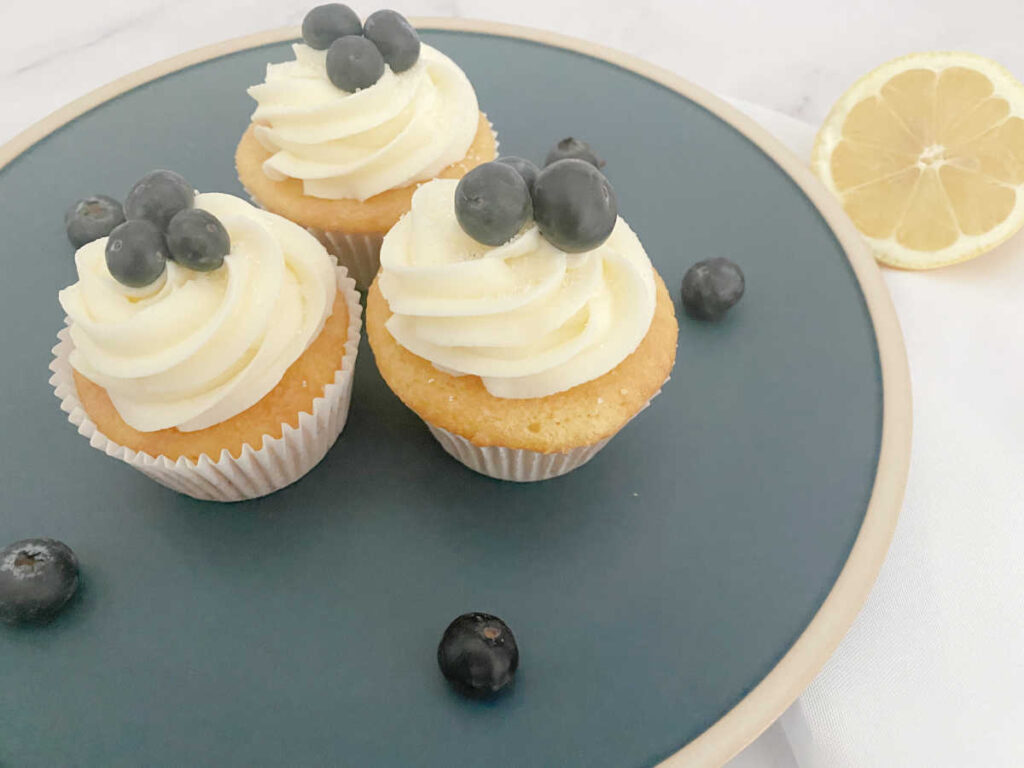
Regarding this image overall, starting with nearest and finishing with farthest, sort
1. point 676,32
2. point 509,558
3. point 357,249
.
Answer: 1. point 509,558
2. point 357,249
3. point 676,32

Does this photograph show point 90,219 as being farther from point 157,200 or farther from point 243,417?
point 243,417

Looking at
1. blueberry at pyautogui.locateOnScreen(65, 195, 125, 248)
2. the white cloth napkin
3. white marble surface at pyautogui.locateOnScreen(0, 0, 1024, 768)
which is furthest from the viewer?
white marble surface at pyautogui.locateOnScreen(0, 0, 1024, 768)

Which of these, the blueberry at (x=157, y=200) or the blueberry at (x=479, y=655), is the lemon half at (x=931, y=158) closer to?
the blueberry at (x=479, y=655)

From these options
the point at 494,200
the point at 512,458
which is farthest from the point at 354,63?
the point at 512,458

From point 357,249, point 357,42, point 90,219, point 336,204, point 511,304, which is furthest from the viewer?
point 90,219

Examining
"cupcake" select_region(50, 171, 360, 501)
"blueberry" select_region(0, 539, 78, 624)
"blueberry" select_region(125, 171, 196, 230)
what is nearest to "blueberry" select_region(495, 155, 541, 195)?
"cupcake" select_region(50, 171, 360, 501)

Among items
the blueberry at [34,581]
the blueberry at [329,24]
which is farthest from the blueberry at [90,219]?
the blueberry at [34,581]

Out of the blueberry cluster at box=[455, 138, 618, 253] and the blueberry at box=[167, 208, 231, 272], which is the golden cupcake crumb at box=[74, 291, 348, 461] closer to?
the blueberry at box=[167, 208, 231, 272]
